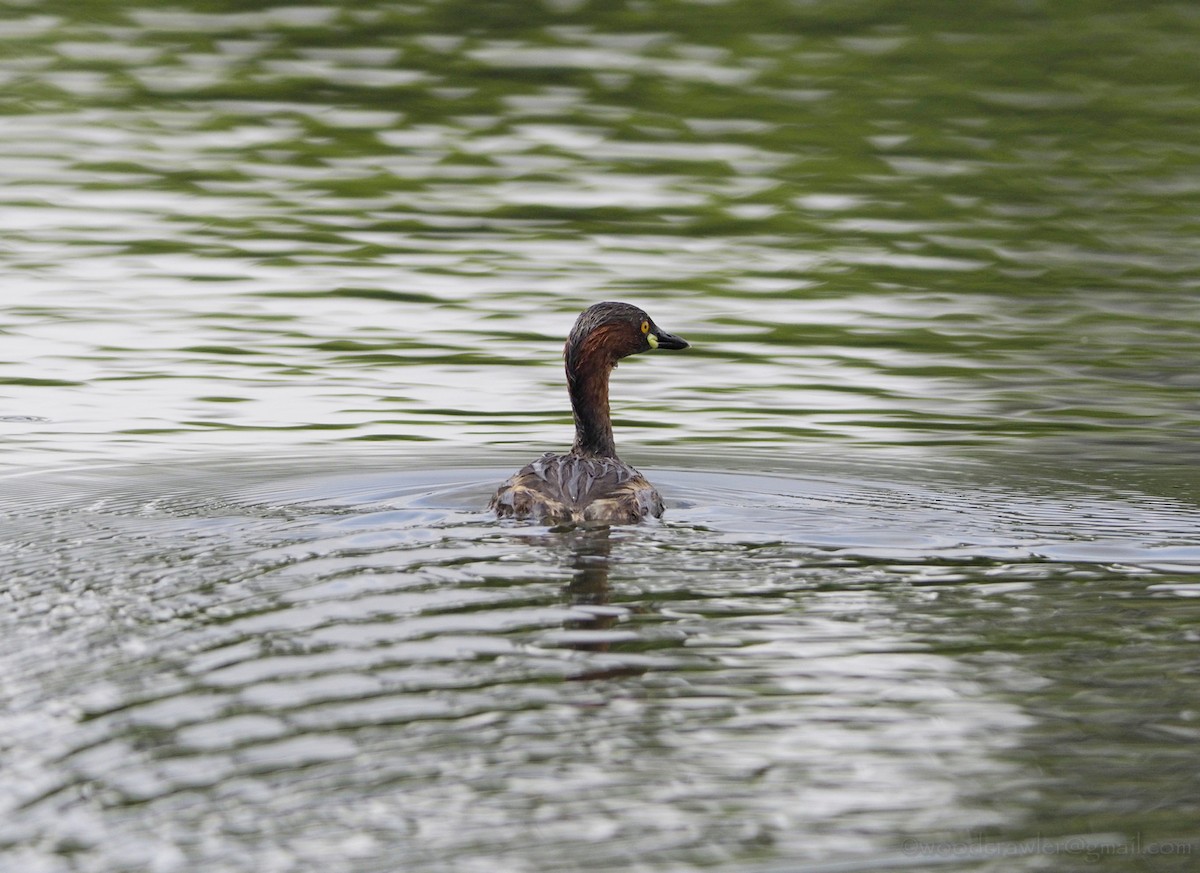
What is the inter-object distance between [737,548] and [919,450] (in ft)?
11.1

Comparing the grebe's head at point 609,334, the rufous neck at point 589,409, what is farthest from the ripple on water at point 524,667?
the grebe's head at point 609,334

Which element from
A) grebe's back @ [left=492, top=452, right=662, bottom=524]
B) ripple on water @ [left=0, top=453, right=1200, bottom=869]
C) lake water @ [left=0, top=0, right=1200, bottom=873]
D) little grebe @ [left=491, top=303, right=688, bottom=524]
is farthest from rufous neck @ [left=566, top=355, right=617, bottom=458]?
ripple on water @ [left=0, top=453, right=1200, bottom=869]

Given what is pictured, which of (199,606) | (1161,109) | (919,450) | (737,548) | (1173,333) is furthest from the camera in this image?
(1161,109)

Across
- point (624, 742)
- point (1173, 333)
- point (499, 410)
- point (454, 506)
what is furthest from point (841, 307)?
point (624, 742)

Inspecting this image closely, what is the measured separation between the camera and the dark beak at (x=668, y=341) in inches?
420

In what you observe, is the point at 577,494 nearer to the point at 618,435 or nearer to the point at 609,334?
the point at 609,334

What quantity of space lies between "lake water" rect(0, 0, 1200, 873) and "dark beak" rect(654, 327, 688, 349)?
Answer: 0.68 meters

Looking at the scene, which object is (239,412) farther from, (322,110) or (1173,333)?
(322,110)

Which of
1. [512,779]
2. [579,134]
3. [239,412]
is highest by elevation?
[579,134]

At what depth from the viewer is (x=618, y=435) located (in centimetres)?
1187

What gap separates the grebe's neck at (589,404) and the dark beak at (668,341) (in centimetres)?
53

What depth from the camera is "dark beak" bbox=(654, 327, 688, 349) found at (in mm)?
10672

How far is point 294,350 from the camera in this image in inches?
526

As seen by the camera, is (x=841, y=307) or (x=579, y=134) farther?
(x=579, y=134)
